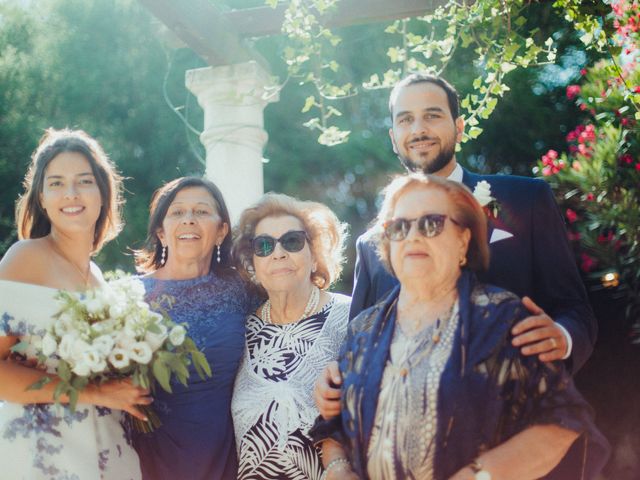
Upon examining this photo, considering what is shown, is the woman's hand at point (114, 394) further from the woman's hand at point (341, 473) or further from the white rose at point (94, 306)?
the woman's hand at point (341, 473)

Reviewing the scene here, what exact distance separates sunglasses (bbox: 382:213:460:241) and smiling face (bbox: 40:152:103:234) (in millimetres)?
1831

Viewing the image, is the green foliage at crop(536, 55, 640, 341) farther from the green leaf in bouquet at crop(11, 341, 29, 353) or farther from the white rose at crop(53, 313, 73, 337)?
the green leaf in bouquet at crop(11, 341, 29, 353)

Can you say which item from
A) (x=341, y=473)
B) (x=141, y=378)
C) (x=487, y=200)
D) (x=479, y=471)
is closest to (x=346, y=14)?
(x=487, y=200)

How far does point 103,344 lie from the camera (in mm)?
3324

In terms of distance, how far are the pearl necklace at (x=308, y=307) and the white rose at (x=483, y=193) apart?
1.16 m

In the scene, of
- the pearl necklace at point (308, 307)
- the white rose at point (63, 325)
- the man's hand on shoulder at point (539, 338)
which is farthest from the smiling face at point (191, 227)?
the man's hand on shoulder at point (539, 338)

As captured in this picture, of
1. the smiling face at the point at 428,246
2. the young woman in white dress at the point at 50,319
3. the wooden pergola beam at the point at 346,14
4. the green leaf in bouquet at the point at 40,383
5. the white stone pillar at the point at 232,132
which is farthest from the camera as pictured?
the white stone pillar at the point at 232,132

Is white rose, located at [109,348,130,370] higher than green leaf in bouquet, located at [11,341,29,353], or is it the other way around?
green leaf in bouquet, located at [11,341,29,353]

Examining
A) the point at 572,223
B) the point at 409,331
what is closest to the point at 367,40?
the point at 572,223

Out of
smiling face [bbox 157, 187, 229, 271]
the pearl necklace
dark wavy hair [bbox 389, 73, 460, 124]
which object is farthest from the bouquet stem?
dark wavy hair [bbox 389, 73, 460, 124]

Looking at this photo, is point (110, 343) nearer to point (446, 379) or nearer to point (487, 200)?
point (446, 379)

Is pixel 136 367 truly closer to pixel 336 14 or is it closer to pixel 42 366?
pixel 42 366

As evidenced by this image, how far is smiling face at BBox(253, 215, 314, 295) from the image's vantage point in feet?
13.2

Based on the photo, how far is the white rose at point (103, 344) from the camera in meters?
3.31
